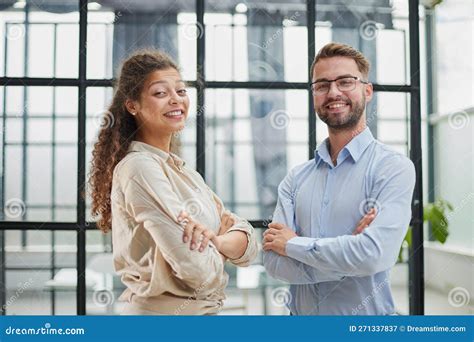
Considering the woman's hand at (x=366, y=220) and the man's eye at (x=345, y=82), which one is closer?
the woman's hand at (x=366, y=220)

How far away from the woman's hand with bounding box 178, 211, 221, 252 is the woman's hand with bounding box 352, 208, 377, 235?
0.48 meters

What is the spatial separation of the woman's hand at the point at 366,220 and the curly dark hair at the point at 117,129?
0.81 metres

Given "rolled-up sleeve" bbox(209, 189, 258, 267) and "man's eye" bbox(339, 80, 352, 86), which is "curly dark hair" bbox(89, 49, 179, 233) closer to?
"rolled-up sleeve" bbox(209, 189, 258, 267)

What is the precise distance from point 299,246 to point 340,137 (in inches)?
17.0

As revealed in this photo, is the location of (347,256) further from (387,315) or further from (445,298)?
(445,298)

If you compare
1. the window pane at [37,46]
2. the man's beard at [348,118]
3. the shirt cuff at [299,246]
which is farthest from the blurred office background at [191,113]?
the shirt cuff at [299,246]

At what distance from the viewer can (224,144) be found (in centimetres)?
218

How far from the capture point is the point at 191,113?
2143 millimetres

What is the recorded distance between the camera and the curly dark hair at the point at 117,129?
2029mm

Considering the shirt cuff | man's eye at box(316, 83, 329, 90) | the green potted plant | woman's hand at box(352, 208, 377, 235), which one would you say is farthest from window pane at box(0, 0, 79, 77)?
the green potted plant

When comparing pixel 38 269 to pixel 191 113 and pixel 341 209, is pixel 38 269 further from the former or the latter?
pixel 341 209

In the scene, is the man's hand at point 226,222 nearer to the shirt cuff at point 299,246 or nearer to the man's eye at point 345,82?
the shirt cuff at point 299,246

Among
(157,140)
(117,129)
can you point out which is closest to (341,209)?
(157,140)
